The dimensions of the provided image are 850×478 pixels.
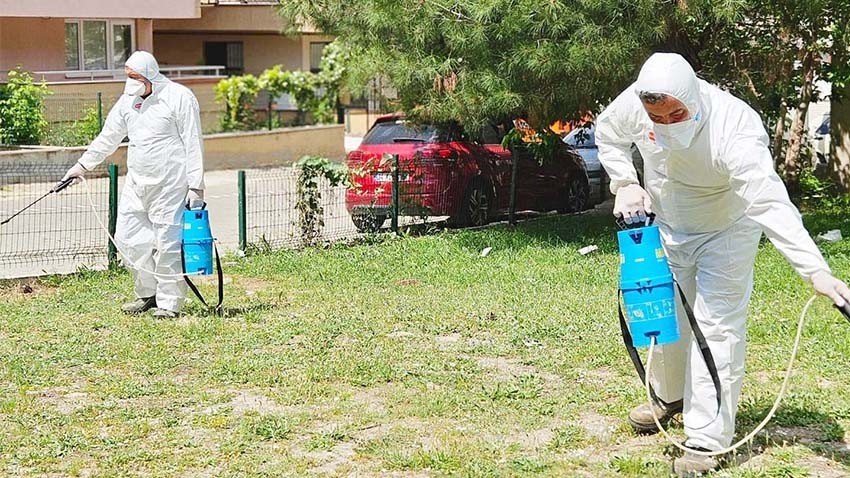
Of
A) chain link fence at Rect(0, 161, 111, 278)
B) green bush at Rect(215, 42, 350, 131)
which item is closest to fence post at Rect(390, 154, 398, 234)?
chain link fence at Rect(0, 161, 111, 278)

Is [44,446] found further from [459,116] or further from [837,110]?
[837,110]

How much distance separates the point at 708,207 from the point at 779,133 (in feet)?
36.6

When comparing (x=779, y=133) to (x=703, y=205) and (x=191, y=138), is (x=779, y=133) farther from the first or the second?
(x=703, y=205)

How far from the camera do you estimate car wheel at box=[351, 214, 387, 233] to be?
13.3 meters

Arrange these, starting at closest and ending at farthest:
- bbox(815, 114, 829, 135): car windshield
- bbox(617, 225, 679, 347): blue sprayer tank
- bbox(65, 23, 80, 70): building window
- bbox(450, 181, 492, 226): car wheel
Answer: bbox(617, 225, 679, 347): blue sprayer tank
bbox(450, 181, 492, 226): car wheel
bbox(815, 114, 829, 135): car windshield
bbox(65, 23, 80, 70): building window

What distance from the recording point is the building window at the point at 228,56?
3206 cm

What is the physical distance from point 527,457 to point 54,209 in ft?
34.3

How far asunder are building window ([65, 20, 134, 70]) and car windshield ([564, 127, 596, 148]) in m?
11.1

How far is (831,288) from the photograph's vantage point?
447cm

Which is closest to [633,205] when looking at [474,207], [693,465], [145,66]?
[693,465]

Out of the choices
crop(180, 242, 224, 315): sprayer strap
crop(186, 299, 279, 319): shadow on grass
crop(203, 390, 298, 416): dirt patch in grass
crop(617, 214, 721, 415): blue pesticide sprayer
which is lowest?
crop(203, 390, 298, 416): dirt patch in grass

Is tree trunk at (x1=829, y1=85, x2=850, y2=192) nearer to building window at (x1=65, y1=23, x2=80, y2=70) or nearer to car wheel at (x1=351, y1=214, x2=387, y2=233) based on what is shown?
car wheel at (x1=351, y1=214, x2=387, y2=233)

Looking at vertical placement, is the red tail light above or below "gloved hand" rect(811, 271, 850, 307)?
above

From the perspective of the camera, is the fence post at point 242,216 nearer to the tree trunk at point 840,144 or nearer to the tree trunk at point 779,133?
the tree trunk at point 779,133
